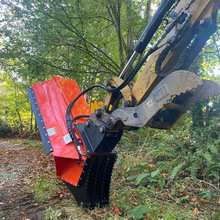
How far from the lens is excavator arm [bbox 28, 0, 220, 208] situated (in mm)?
1653

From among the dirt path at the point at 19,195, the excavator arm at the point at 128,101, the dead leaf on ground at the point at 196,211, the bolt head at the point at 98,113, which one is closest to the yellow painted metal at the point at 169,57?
the excavator arm at the point at 128,101

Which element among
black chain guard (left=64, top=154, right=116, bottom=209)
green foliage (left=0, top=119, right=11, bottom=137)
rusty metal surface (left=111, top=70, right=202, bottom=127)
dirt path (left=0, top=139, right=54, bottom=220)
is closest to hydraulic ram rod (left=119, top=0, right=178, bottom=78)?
rusty metal surface (left=111, top=70, right=202, bottom=127)

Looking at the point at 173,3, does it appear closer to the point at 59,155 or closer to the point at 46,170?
the point at 59,155

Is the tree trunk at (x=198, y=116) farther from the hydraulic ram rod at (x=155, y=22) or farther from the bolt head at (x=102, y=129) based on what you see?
the hydraulic ram rod at (x=155, y=22)

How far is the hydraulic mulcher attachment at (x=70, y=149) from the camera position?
247 centimetres

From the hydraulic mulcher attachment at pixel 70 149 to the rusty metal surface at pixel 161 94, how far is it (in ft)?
1.91

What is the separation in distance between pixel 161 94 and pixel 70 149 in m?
1.47

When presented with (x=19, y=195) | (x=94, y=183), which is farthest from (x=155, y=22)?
(x=19, y=195)

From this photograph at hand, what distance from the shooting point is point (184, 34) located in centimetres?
168

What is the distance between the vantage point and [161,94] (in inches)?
64.7

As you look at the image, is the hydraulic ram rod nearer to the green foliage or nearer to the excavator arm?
the excavator arm

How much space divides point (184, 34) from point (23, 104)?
43.6 feet

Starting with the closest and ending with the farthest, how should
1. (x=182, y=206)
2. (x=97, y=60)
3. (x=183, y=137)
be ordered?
(x=182, y=206) < (x=183, y=137) < (x=97, y=60)

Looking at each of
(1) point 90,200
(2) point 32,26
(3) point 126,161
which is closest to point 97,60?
(2) point 32,26
